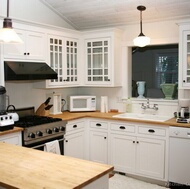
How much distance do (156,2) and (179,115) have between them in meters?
1.70

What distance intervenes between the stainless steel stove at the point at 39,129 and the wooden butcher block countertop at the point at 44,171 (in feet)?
3.77

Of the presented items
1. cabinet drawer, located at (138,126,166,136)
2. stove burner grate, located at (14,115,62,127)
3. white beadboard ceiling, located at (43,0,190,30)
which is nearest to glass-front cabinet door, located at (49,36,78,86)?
white beadboard ceiling, located at (43,0,190,30)

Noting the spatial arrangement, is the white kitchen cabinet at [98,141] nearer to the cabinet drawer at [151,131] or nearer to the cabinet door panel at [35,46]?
the cabinet drawer at [151,131]

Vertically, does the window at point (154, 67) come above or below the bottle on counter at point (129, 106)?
above

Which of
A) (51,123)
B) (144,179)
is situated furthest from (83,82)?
(144,179)

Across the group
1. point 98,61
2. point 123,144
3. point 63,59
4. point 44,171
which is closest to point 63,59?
point 63,59

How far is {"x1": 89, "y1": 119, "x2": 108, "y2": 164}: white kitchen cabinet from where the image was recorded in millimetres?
4246

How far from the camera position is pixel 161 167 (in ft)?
12.3

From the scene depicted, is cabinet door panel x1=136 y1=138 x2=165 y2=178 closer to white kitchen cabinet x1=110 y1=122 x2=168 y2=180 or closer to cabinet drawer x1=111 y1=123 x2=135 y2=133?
white kitchen cabinet x1=110 y1=122 x2=168 y2=180

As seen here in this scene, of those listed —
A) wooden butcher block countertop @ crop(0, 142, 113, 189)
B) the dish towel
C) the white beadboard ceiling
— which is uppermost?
the white beadboard ceiling

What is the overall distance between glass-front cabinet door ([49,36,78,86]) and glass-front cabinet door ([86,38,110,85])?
24 cm

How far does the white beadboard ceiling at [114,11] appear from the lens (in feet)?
12.8

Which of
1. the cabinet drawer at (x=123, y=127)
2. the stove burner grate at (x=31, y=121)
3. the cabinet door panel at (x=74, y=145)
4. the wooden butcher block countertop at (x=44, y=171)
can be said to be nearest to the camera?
the wooden butcher block countertop at (x=44, y=171)

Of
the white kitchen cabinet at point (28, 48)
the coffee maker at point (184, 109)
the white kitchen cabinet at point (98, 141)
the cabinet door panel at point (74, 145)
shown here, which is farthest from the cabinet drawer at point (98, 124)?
the white kitchen cabinet at point (28, 48)
